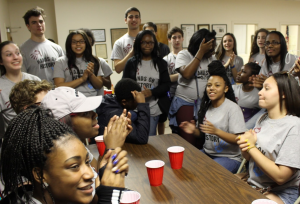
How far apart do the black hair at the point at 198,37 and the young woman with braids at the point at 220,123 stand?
0.60 m

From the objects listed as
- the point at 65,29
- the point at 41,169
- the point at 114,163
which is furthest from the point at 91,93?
the point at 65,29

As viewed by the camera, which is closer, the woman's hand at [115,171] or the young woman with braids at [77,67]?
the woman's hand at [115,171]

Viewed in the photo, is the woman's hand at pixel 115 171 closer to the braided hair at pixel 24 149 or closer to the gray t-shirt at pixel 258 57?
the braided hair at pixel 24 149

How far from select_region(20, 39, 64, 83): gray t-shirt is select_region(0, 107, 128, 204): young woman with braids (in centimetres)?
213

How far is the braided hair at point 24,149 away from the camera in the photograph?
2.46ft

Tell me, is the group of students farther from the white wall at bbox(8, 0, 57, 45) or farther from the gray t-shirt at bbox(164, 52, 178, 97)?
the white wall at bbox(8, 0, 57, 45)

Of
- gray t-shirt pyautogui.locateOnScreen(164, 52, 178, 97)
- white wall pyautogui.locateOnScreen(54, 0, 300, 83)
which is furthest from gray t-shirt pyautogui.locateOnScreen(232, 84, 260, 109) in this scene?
white wall pyautogui.locateOnScreen(54, 0, 300, 83)

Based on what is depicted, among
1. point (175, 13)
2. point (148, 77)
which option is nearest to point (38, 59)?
point (148, 77)

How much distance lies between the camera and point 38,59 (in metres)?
2.74

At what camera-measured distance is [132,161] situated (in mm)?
1506

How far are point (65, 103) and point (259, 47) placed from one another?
132 inches

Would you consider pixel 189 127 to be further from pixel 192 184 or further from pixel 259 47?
pixel 259 47

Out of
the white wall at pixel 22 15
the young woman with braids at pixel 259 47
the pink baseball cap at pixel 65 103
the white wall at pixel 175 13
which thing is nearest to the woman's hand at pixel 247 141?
the pink baseball cap at pixel 65 103

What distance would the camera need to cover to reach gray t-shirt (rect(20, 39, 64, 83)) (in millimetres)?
2732
